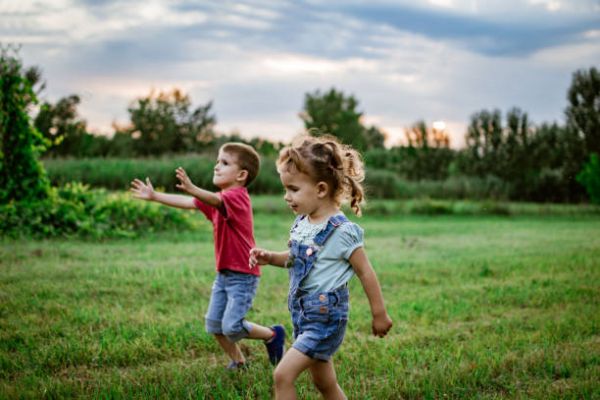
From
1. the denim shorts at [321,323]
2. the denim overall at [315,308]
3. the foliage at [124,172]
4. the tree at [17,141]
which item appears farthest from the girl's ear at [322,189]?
the foliage at [124,172]

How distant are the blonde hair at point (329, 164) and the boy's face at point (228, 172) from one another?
117 centimetres

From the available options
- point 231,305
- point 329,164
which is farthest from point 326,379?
point 231,305

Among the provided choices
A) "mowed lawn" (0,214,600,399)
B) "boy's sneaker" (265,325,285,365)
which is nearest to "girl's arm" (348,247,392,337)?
"mowed lawn" (0,214,600,399)

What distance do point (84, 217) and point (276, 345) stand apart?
8.13 metres

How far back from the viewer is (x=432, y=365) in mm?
4520

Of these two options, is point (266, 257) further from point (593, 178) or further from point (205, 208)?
point (593, 178)

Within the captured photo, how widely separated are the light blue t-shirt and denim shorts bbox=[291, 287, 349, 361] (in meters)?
0.05

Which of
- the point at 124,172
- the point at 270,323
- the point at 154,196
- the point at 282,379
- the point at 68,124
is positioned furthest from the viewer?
the point at 68,124

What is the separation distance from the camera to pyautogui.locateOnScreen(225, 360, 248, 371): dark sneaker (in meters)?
4.43

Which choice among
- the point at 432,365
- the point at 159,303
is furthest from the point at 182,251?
the point at 432,365

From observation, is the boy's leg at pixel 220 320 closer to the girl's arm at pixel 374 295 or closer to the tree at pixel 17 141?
the girl's arm at pixel 374 295

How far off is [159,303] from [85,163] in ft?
57.6

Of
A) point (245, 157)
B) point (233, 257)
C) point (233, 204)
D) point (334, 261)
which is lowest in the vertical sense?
point (233, 257)

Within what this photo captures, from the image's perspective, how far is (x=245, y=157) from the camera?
4.62 metres
